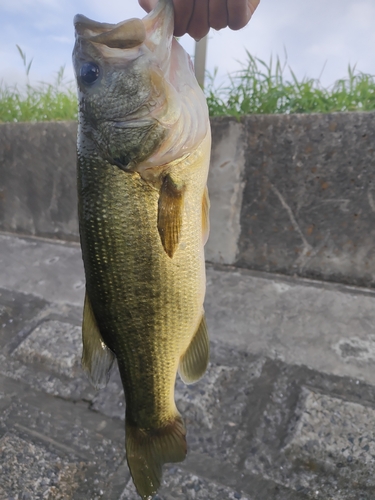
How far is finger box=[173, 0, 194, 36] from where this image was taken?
1.29 metres

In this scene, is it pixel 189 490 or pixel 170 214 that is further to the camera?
pixel 189 490

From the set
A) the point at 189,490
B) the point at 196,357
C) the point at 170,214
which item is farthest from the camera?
the point at 189,490

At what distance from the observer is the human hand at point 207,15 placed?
1311 mm

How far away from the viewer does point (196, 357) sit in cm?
142

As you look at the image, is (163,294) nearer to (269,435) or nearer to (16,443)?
(269,435)

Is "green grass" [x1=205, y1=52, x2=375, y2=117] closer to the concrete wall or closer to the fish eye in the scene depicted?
the concrete wall

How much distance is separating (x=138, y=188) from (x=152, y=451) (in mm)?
956

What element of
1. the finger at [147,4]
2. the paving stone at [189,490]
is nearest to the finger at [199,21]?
the finger at [147,4]

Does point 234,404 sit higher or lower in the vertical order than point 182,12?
lower

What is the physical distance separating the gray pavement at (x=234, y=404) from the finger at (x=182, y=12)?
1707 millimetres

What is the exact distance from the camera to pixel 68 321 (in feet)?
8.63

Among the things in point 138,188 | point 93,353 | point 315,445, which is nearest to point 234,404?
point 315,445

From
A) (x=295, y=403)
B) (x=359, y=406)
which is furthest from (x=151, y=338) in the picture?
(x=359, y=406)

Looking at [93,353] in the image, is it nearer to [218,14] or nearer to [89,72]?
[89,72]
